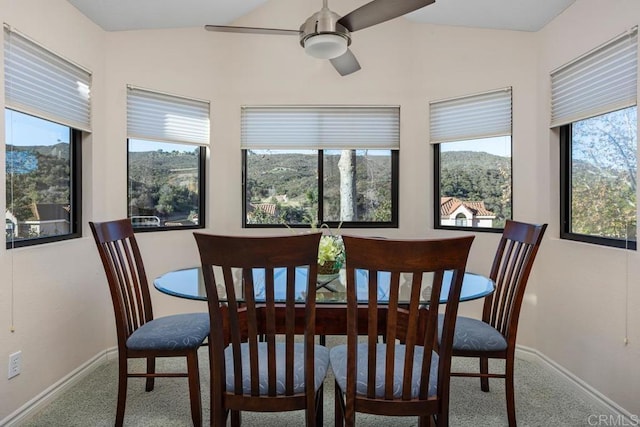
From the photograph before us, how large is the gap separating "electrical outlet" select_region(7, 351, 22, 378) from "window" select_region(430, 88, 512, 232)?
10.4 feet

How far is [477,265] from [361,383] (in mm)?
2123

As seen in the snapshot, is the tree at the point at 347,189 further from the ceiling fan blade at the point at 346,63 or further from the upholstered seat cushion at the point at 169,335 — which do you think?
the upholstered seat cushion at the point at 169,335

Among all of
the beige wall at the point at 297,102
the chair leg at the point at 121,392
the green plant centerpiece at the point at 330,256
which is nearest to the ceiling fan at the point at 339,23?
the green plant centerpiece at the point at 330,256

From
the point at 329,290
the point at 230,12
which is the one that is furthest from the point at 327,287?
the point at 230,12

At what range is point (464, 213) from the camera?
3354 mm

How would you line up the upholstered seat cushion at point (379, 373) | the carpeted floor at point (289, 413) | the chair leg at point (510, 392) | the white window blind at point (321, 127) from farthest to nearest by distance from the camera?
the white window blind at point (321, 127) < the carpeted floor at point (289, 413) < the chair leg at point (510, 392) < the upholstered seat cushion at point (379, 373)

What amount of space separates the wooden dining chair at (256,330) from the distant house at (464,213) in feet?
7.34

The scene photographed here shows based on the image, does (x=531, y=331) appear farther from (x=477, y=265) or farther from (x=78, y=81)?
(x=78, y=81)

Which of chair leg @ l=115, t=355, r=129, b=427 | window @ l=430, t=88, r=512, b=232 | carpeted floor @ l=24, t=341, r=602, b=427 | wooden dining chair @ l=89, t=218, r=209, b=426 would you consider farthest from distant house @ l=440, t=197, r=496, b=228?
chair leg @ l=115, t=355, r=129, b=427

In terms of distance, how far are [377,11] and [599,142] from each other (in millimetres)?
1678

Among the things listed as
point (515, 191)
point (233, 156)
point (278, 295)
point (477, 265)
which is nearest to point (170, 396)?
point (278, 295)

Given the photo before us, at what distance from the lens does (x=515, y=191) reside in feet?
9.80

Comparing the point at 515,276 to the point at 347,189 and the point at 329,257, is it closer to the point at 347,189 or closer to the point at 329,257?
the point at 329,257

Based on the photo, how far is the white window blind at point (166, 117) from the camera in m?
3.01
